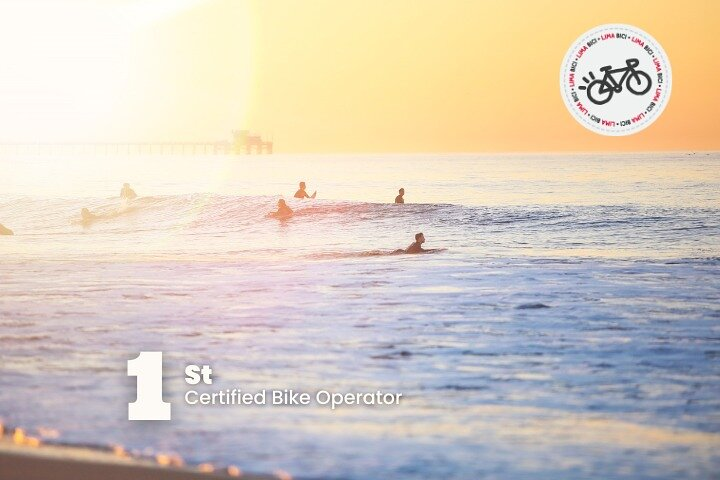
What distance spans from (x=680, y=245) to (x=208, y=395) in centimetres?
2596

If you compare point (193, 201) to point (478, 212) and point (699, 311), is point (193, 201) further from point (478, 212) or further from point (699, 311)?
point (699, 311)

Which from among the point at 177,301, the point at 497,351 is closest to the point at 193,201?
the point at 177,301

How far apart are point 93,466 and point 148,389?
2.52 m

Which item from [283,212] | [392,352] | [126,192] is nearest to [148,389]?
[392,352]

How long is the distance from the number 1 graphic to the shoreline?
1.12 metres

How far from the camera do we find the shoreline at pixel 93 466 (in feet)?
22.5

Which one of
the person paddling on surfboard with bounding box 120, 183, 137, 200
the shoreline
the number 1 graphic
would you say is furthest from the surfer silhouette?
the shoreline

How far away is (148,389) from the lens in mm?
9539

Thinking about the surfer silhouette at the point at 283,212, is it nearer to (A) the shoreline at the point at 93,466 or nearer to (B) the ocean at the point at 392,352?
(B) the ocean at the point at 392,352

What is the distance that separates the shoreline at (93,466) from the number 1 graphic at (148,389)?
1.12 metres

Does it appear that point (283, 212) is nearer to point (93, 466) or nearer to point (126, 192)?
point (126, 192)

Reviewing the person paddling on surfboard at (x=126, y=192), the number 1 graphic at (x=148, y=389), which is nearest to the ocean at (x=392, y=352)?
the number 1 graphic at (x=148, y=389)

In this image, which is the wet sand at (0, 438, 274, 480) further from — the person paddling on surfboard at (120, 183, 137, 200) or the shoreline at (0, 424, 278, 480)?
the person paddling on surfboard at (120, 183, 137, 200)

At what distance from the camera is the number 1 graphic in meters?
8.77
